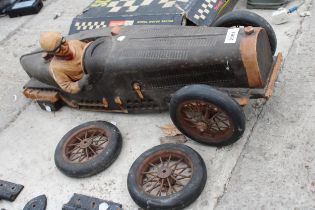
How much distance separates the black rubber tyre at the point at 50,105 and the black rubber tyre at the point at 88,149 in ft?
2.04

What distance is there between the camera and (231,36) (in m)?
3.85

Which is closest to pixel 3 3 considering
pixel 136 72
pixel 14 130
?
pixel 14 130

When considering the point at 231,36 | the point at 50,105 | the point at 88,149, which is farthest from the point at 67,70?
the point at 231,36

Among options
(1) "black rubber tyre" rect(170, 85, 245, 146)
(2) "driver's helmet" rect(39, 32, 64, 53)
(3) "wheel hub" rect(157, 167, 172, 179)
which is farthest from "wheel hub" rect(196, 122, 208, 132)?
(2) "driver's helmet" rect(39, 32, 64, 53)

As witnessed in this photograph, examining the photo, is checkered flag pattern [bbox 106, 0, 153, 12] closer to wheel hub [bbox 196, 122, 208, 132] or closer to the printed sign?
the printed sign

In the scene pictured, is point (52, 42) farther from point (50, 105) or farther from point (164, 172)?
point (164, 172)

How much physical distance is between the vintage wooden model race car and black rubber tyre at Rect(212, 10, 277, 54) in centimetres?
25

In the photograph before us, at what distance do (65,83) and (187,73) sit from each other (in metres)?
1.37

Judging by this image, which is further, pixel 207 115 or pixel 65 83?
pixel 65 83

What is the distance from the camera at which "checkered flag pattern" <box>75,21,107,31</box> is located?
5426 mm

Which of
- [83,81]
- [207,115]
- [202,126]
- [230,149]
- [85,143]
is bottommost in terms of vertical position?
[230,149]

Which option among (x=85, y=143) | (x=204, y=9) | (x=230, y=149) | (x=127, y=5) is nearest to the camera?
(x=230, y=149)

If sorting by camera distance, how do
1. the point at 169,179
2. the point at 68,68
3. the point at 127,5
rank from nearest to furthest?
1. the point at 169,179
2. the point at 68,68
3. the point at 127,5

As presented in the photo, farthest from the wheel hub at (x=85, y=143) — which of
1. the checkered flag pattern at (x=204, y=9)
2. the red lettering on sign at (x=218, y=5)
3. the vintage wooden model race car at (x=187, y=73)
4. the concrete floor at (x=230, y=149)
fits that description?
the red lettering on sign at (x=218, y=5)
